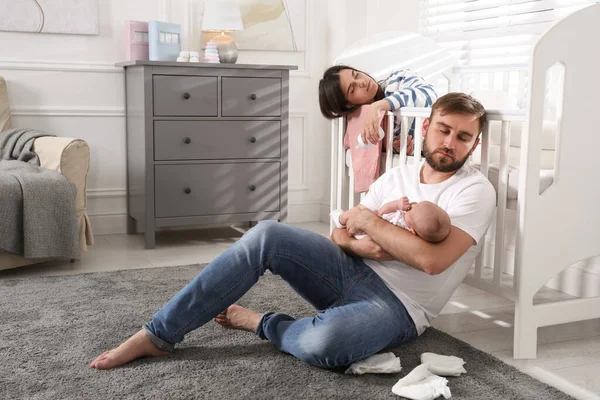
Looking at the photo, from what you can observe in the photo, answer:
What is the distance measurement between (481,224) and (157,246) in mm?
2021

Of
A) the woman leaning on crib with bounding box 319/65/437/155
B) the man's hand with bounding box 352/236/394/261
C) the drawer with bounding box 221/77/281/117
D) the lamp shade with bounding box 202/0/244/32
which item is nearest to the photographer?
the man's hand with bounding box 352/236/394/261

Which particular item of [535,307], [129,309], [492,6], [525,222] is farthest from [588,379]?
[492,6]

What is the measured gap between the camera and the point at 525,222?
187cm

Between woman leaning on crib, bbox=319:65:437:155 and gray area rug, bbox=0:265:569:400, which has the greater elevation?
woman leaning on crib, bbox=319:65:437:155

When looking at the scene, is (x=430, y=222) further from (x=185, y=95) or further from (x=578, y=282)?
(x=185, y=95)

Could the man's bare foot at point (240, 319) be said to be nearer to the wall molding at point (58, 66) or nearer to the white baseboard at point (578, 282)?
the white baseboard at point (578, 282)

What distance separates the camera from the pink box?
347 centimetres

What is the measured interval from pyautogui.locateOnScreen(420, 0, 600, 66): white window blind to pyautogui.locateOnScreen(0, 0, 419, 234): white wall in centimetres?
19

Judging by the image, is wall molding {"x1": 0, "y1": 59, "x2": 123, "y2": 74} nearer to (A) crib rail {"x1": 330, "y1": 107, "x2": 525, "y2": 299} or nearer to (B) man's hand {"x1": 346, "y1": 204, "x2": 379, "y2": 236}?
(A) crib rail {"x1": 330, "y1": 107, "x2": 525, "y2": 299}

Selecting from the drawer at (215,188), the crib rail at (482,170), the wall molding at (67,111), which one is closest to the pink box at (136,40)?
the wall molding at (67,111)

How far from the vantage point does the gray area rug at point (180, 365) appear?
1606 millimetres

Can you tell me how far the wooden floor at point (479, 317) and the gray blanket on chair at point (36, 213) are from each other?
5.4 inches

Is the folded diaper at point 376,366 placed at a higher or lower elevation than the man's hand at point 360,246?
lower

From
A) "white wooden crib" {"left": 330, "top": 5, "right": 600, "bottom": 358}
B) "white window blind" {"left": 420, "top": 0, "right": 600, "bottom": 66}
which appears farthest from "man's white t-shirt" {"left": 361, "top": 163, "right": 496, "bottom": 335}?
"white window blind" {"left": 420, "top": 0, "right": 600, "bottom": 66}
